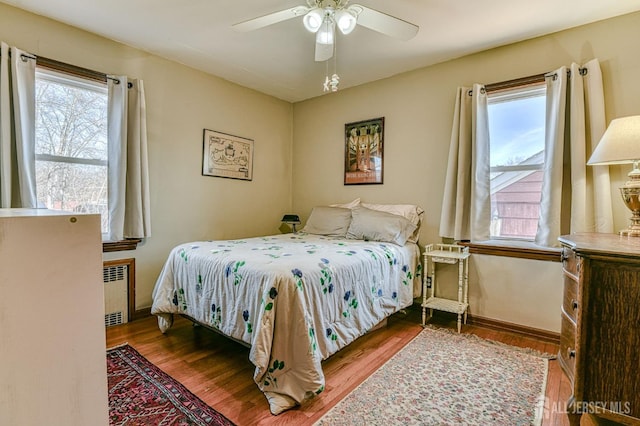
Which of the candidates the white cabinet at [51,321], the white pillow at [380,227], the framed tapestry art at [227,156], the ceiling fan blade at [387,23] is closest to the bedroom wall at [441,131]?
the white pillow at [380,227]

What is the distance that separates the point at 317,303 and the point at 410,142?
2147 millimetres

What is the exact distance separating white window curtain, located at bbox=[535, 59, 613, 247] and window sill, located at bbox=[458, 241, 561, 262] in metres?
0.11

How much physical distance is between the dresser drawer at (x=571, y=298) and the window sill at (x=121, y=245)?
3.17 meters

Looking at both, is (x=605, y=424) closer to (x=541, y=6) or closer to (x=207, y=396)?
(x=207, y=396)

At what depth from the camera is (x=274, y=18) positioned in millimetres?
1850

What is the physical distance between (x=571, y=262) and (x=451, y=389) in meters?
0.97

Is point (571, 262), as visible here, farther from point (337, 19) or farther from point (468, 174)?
point (337, 19)

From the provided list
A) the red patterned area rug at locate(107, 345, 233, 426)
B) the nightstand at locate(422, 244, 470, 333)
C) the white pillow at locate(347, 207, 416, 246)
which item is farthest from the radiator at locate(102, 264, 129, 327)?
the nightstand at locate(422, 244, 470, 333)

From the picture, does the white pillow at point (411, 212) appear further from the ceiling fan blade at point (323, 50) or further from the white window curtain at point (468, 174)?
the ceiling fan blade at point (323, 50)

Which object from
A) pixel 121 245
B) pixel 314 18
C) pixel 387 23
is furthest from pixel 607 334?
pixel 121 245

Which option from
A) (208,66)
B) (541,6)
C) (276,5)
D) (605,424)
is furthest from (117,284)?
(541,6)

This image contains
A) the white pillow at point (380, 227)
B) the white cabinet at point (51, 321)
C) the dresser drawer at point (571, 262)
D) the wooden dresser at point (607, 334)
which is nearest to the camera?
the white cabinet at point (51, 321)

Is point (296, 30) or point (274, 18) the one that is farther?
point (296, 30)

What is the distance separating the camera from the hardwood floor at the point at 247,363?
1.62 meters
